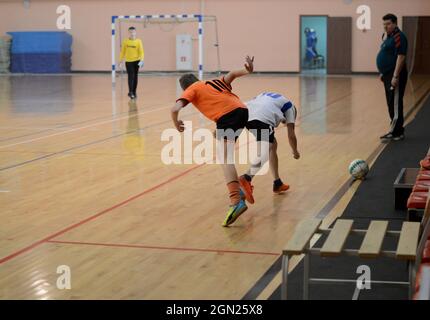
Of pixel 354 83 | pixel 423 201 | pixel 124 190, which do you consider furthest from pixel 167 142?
pixel 354 83

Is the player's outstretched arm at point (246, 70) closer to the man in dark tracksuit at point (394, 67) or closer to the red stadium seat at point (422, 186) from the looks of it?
the red stadium seat at point (422, 186)

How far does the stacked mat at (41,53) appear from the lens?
112 ft

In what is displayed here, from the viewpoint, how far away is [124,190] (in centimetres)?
916

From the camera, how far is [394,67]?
481 inches

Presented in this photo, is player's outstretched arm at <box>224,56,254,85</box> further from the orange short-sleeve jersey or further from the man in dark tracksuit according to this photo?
the man in dark tracksuit

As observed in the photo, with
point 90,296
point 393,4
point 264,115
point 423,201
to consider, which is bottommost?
point 90,296

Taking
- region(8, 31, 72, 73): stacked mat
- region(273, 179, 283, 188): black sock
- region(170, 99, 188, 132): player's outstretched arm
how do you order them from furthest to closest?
region(8, 31, 72, 73): stacked mat < region(273, 179, 283, 188): black sock < region(170, 99, 188, 132): player's outstretched arm

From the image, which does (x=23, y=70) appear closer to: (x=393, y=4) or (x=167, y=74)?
(x=167, y=74)

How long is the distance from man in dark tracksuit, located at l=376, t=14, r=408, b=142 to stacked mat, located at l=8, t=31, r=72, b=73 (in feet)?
78.1

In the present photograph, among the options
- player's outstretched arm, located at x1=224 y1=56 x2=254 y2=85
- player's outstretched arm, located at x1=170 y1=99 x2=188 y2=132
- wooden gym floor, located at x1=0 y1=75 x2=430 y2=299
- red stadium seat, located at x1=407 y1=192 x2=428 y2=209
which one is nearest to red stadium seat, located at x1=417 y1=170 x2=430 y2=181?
red stadium seat, located at x1=407 y1=192 x2=428 y2=209

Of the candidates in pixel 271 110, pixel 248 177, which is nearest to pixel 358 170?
pixel 271 110

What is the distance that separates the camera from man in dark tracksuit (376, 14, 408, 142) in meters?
12.0

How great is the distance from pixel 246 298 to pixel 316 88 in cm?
1967

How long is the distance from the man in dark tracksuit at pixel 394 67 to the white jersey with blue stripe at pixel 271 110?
407cm
